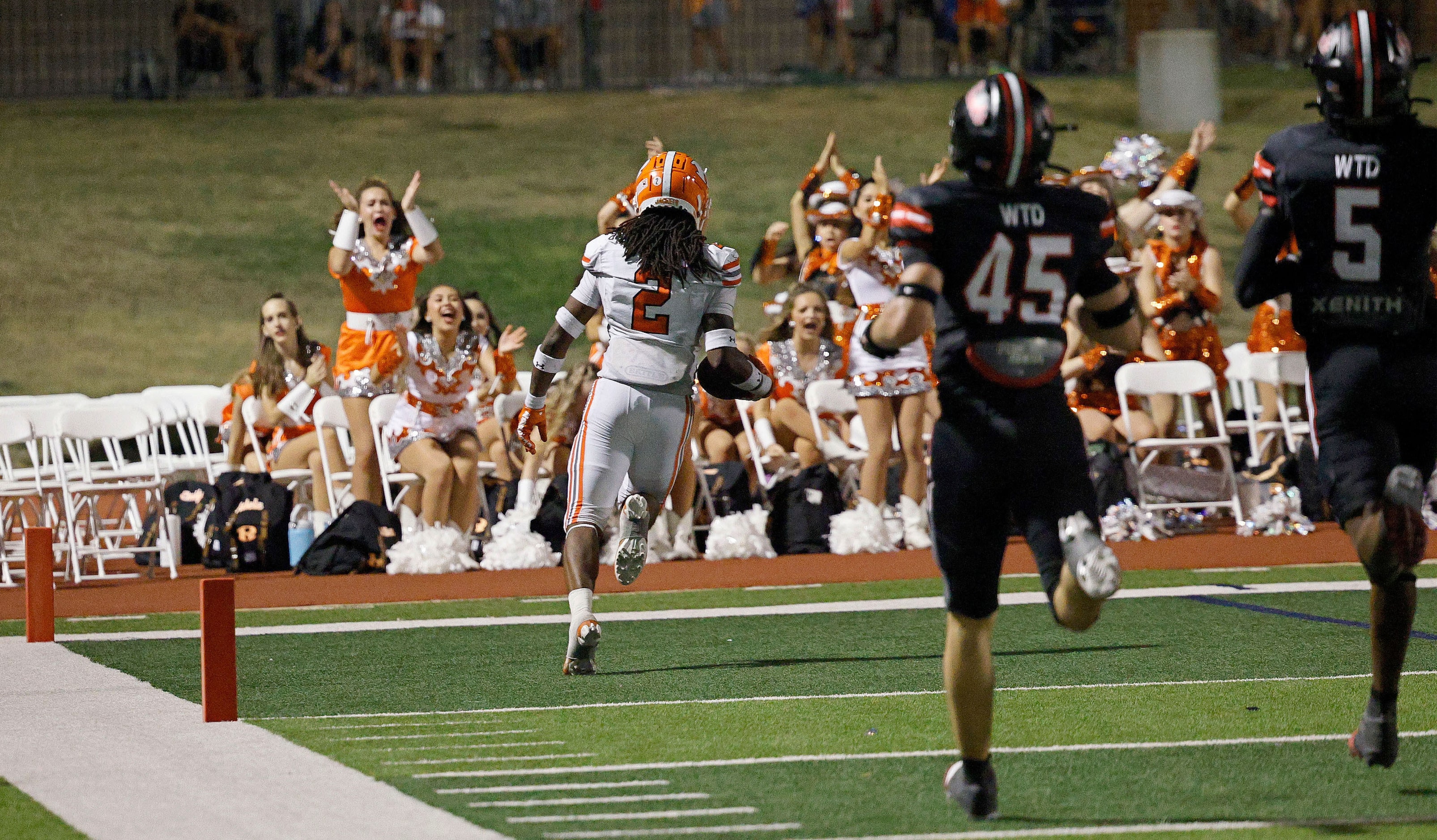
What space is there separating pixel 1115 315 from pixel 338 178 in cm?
2008

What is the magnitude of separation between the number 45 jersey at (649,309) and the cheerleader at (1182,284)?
5.85 m

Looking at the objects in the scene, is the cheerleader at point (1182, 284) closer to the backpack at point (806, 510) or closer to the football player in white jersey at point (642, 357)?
the backpack at point (806, 510)

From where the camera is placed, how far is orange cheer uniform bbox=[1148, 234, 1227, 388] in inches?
511

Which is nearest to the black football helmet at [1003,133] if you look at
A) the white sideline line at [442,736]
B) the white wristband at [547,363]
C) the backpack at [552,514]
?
the white sideline line at [442,736]

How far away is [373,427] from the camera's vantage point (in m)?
12.0

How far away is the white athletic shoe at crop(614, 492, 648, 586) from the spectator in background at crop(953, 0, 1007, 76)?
20.8 metres

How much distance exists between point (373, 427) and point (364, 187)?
145cm

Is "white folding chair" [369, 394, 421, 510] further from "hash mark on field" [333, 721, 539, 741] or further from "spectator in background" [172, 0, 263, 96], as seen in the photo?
"spectator in background" [172, 0, 263, 96]

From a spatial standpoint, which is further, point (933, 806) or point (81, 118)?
point (81, 118)

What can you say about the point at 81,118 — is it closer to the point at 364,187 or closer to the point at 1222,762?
the point at 364,187

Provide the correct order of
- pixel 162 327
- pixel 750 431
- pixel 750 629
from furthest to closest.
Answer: pixel 162 327 → pixel 750 431 → pixel 750 629

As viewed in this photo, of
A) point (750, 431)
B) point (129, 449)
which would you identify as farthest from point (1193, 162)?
point (129, 449)

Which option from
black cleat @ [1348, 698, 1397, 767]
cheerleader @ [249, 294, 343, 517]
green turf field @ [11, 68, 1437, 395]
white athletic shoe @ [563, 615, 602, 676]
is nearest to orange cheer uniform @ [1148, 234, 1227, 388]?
cheerleader @ [249, 294, 343, 517]

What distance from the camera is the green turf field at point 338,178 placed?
70.9 feet
